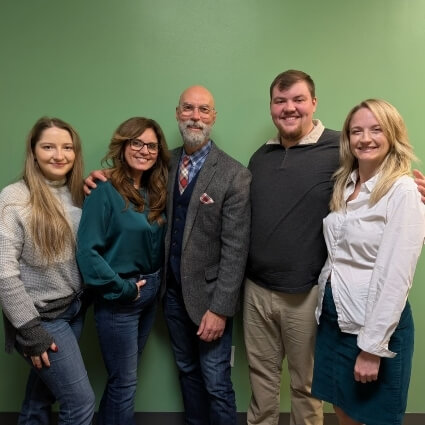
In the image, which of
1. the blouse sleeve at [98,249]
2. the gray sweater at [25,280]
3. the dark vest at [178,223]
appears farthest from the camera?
the dark vest at [178,223]

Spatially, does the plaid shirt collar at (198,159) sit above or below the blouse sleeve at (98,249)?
above

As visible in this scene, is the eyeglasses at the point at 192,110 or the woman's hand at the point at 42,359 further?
the eyeglasses at the point at 192,110

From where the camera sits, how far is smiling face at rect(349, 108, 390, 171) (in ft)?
4.62

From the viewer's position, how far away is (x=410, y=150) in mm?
1406

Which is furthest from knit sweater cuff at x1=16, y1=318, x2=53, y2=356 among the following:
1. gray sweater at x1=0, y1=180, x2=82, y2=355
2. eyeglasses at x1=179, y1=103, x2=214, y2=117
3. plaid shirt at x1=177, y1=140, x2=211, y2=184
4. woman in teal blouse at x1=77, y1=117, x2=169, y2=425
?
eyeglasses at x1=179, y1=103, x2=214, y2=117

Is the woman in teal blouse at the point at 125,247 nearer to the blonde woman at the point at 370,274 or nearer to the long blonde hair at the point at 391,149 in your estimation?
the blonde woman at the point at 370,274

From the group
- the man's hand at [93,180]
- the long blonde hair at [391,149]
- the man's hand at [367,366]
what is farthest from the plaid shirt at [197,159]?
the man's hand at [367,366]

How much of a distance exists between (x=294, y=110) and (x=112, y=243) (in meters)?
0.98

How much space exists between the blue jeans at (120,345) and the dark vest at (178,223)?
9 cm

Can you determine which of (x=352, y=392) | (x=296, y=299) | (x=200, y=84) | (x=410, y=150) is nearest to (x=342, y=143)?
(x=410, y=150)

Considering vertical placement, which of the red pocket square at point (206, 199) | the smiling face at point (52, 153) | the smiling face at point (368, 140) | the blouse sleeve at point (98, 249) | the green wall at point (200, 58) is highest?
the green wall at point (200, 58)

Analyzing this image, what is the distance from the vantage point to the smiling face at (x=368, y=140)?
4.62 ft

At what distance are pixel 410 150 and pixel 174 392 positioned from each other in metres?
1.73

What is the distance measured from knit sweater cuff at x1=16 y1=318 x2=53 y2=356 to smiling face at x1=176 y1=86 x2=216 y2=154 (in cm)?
98
